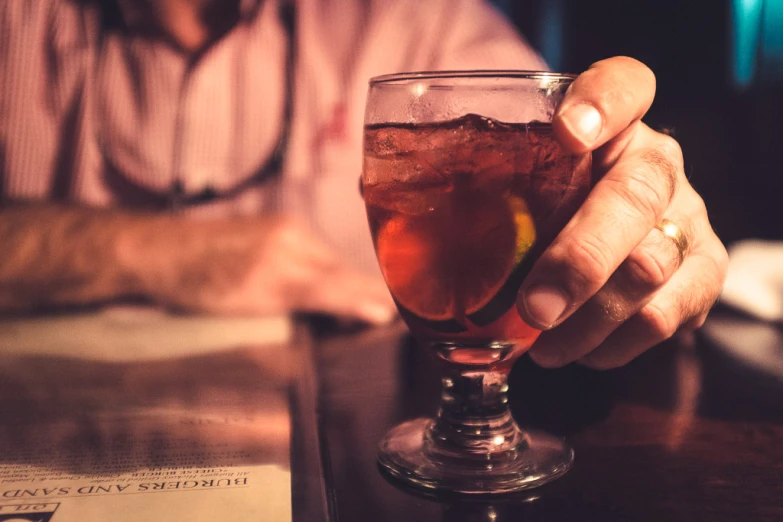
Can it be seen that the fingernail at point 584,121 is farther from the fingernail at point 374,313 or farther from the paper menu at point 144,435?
the fingernail at point 374,313

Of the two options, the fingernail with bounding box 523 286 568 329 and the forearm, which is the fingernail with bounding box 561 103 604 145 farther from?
the forearm

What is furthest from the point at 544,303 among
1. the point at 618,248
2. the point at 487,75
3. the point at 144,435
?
the point at 144,435

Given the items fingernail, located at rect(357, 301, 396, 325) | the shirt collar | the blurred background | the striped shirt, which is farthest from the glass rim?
the blurred background

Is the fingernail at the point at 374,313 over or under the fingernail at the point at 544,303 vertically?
under

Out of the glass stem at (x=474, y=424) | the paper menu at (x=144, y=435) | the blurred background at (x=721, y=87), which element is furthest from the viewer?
the blurred background at (x=721, y=87)

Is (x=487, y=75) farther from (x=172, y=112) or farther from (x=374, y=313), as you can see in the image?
(x=172, y=112)

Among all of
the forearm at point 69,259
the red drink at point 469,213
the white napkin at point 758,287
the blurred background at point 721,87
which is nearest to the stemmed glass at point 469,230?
the red drink at point 469,213

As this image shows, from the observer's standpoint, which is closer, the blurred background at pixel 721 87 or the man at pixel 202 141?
the man at pixel 202 141
